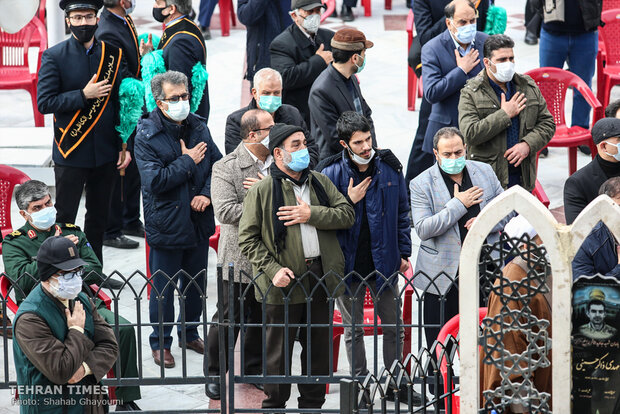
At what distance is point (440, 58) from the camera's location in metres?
8.38

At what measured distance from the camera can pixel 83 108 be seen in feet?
26.2

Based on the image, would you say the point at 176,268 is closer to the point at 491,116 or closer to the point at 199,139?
the point at 199,139

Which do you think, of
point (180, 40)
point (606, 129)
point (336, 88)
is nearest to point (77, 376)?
point (336, 88)

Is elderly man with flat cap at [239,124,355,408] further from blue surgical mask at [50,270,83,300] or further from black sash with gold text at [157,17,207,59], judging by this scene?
black sash with gold text at [157,17,207,59]

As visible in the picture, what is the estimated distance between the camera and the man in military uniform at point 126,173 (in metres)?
8.74

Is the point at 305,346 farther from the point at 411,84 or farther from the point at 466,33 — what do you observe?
the point at 411,84

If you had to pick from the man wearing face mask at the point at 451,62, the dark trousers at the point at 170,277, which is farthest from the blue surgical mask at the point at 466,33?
the dark trousers at the point at 170,277

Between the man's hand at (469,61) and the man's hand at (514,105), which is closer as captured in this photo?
the man's hand at (514,105)

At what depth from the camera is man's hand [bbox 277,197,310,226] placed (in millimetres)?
6309

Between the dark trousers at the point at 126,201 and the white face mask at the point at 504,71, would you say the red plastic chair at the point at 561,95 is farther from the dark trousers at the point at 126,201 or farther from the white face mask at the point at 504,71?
the dark trousers at the point at 126,201

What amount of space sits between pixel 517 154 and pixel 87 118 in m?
3.11

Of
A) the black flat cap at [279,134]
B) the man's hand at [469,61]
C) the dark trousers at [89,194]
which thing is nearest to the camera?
the black flat cap at [279,134]

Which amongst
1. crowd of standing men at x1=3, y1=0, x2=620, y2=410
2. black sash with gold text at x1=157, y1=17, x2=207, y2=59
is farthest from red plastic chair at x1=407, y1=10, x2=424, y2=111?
black sash with gold text at x1=157, y1=17, x2=207, y2=59

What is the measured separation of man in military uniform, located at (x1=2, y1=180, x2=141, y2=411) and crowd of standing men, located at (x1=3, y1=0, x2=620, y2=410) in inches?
0.5
